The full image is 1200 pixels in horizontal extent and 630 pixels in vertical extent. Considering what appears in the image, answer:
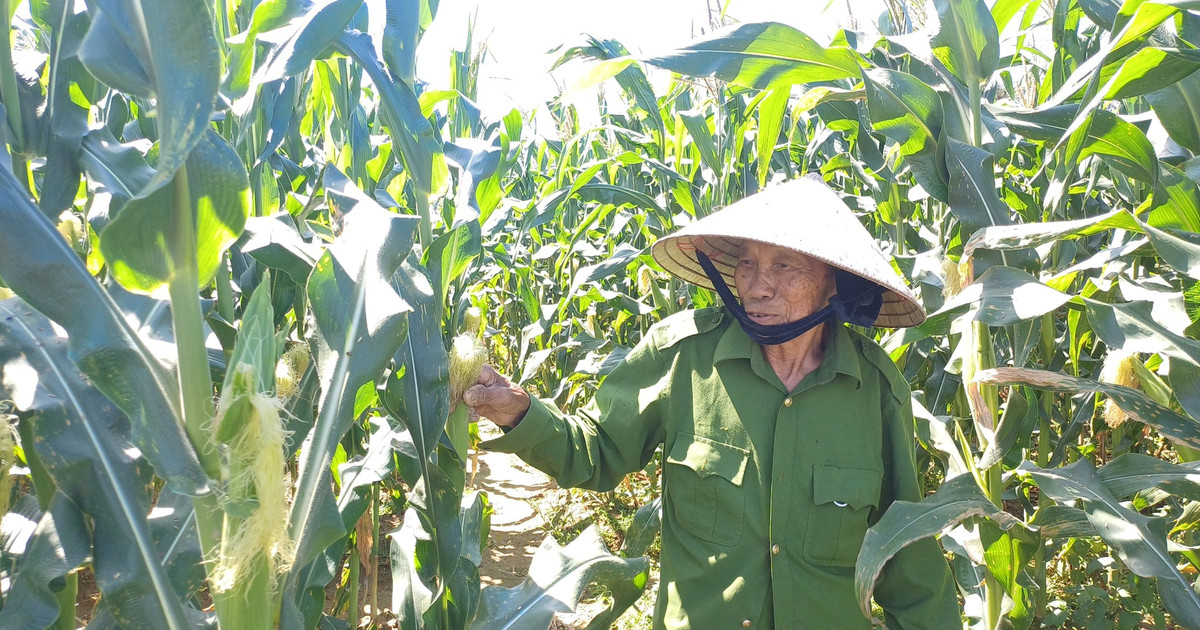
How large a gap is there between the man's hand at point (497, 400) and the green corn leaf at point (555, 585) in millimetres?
293

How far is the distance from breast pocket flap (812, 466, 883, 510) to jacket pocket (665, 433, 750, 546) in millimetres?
173

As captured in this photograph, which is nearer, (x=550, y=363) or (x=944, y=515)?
(x=944, y=515)

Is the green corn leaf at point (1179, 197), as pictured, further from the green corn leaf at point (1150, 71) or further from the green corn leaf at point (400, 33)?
the green corn leaf at point (400, 33)

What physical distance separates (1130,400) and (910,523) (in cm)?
51

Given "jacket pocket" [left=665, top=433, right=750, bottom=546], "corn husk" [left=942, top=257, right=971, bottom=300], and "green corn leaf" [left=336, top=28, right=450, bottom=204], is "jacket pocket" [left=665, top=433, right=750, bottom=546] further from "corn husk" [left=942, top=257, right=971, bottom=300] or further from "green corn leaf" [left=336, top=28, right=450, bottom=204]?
"green corn leaf" [left=336, top=28, right=450, bottom=204]

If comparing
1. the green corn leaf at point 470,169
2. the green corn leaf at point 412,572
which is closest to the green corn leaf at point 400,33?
the green corn leaf at point 470,169

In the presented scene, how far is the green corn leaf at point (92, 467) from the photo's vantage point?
3.39ft

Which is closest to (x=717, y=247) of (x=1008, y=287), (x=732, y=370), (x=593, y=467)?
(x=732, y=370)

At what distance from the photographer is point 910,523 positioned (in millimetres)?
1534

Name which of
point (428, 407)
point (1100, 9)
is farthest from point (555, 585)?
point (1100, 9)

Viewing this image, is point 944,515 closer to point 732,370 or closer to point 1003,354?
point 732,370

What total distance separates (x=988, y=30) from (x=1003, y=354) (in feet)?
4.86

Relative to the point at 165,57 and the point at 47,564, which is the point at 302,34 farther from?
the point at 47,564

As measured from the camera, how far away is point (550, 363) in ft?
16.9
